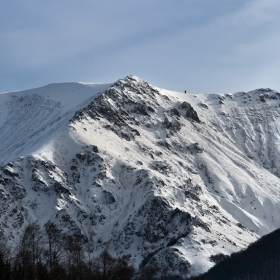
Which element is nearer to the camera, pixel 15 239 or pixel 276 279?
pixel 276 279

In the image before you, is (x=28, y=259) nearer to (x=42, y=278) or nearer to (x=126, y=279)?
(x=42, y=278)

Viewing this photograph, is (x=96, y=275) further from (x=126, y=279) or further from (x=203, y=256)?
(x=203, y=256)

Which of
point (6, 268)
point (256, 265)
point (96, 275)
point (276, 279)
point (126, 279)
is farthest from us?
point (256, 265)

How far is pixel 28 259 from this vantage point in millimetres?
94312

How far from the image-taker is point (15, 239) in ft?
655

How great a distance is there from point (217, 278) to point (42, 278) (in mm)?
98456

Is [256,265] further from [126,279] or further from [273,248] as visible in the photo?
[126,279]

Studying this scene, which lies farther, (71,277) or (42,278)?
(71,277)

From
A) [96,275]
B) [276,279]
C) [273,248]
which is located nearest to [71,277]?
[96,275]

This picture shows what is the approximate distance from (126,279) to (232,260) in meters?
91.9

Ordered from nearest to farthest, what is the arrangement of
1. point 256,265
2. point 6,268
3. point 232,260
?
point 6,268
point 256,265
point 232,260

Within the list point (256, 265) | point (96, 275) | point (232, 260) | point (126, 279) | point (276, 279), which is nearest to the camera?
point (96, 275)

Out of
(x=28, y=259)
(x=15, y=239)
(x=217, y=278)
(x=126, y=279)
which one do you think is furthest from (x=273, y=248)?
(x=28, y=259)

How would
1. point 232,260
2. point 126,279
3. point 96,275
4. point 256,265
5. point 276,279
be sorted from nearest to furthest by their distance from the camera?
point 96,275 < point 126,279 < point 276,279 < point 256,265 < point 232,260
